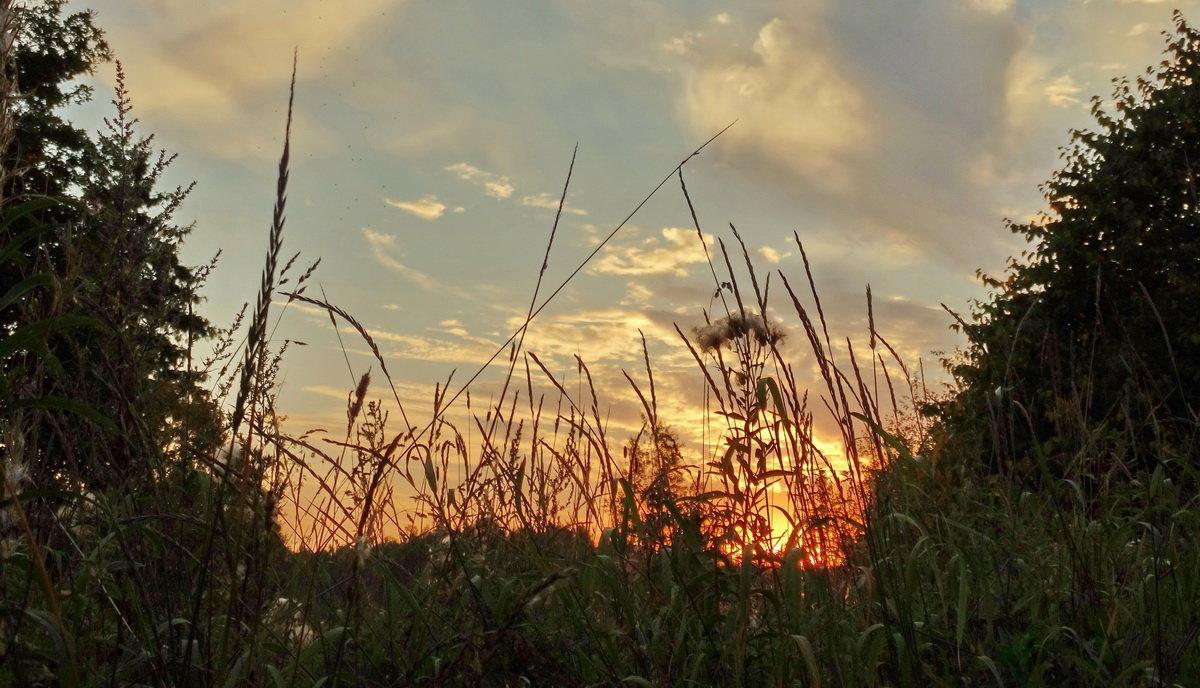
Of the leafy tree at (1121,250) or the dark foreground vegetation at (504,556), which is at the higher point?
the leafy tree at (1121,250)

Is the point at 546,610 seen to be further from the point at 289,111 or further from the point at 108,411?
the point at 289,111

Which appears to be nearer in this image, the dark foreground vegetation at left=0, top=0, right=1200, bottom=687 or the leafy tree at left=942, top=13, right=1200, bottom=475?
the dark foreground vegetation at left=0, top=0, right=1200, bottom=687

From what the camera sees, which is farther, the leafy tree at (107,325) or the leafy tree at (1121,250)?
the leafy tree at (1121,250)

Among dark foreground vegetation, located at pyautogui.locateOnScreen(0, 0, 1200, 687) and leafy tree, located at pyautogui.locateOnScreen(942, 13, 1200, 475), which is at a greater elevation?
leafy tree, located at pyautogui.locateOnScreen(942, 13, 1200, 475)

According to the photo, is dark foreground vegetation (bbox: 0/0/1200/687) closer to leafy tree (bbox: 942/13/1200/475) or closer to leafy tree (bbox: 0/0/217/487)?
leafy tree (bbox: 0/0/217/487)

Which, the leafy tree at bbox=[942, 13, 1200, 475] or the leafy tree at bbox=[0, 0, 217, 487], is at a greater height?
the leafy tree at bbox=[942, 13, 1200, 475]

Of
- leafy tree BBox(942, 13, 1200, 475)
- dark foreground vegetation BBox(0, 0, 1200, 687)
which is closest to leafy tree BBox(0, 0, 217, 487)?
dark foreground vegetation BBox(0, 0, 1200, 687)

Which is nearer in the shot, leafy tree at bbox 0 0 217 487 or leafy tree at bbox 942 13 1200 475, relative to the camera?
leafy tree at bbox 0 0 217 487

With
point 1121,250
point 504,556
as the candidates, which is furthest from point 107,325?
point 1121,250

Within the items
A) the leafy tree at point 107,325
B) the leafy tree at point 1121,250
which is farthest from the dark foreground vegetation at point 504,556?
the leafy tree at point 1121,250

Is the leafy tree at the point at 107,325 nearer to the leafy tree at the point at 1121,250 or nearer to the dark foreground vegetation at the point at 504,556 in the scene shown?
the dark foreground vegetation at the point at 504,556

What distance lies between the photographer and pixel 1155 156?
625 inches

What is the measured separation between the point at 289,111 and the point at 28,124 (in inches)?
759

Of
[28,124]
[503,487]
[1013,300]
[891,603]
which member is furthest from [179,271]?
[891,603]
